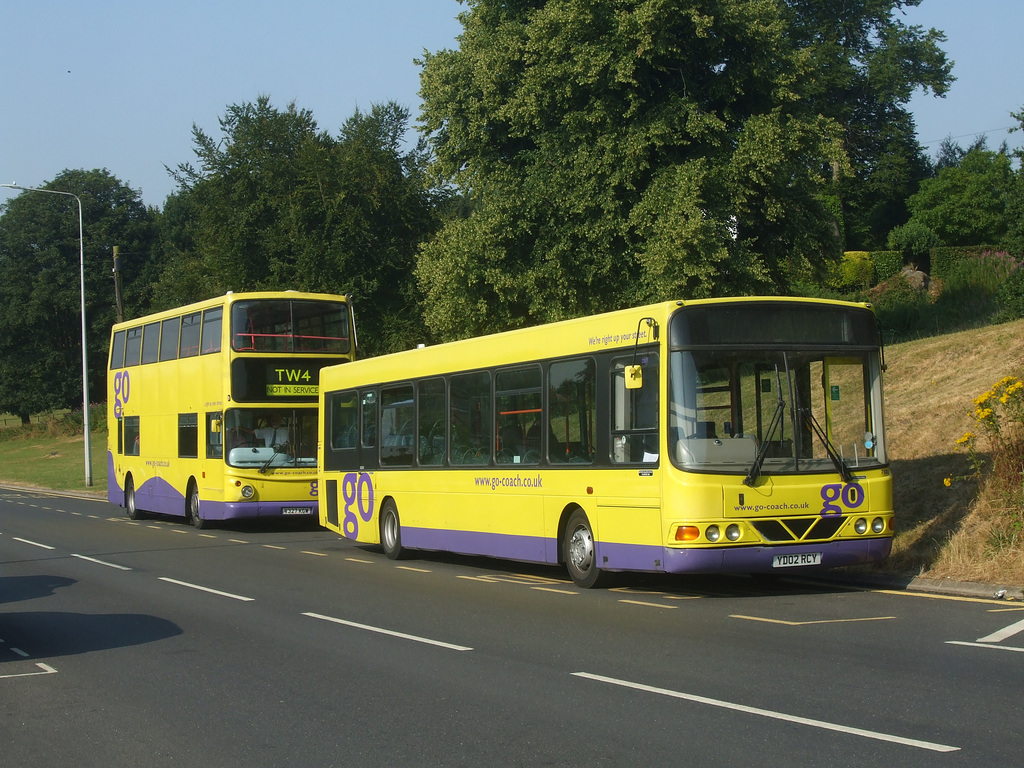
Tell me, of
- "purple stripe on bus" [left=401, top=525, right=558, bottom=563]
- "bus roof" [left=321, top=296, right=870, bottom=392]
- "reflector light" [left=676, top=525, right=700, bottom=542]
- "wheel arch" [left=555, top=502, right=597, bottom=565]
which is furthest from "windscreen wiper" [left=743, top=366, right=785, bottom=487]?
"purple stripe on bus" [left=401, top=525, right=558, bottom=563]

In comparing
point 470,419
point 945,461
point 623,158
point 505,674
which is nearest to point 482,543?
point 470,419

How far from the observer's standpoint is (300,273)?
46.3 metres

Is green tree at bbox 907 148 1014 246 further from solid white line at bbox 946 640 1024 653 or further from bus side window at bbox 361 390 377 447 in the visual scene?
solid white line at bbox 946 640 1024 653

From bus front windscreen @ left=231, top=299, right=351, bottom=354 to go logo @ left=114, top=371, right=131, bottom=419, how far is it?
24.9 ft

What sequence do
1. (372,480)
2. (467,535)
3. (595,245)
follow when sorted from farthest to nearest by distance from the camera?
1. (595,245)
2. (372,480)
3. (467,535)

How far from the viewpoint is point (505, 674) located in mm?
8500

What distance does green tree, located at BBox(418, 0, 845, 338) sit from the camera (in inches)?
1056

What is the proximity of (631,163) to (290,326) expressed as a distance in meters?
9.12

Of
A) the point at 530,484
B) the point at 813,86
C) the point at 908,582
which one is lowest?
the point at 908,582

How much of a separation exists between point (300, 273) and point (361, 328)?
10.9ft

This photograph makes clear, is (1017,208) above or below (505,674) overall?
above

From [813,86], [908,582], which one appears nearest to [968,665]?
[908,582]

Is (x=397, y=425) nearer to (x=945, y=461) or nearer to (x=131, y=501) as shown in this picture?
(x=945, y=461)

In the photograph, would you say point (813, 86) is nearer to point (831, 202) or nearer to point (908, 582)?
point (908, 582)
